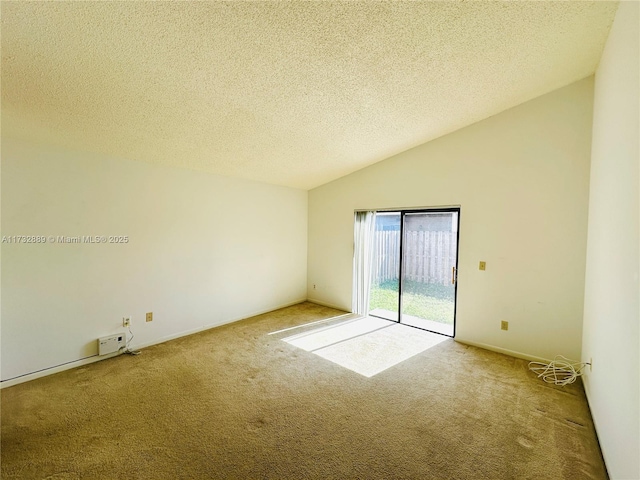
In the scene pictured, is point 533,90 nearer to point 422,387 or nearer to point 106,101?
point 422,387

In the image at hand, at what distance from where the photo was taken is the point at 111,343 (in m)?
3.04

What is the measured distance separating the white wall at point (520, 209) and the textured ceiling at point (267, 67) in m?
0.36

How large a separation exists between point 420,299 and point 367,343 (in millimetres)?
1250

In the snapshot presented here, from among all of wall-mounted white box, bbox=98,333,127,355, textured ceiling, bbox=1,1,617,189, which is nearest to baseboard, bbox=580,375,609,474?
textured ceiling, bbox=1,1,617,189

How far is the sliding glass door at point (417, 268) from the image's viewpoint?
151 inches

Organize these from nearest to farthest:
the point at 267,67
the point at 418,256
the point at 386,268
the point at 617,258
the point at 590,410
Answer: the point at 617,258
the point at 267,67
the point at 590,410
the point at 418,256
the point at 386,268

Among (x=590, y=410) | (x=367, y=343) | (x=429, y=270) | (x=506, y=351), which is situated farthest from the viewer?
(x=429, y=270)

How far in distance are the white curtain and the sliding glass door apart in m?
0.11

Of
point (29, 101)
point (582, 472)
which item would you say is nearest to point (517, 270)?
point (582, 472)

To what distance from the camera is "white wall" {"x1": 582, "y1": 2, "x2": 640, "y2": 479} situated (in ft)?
4.41

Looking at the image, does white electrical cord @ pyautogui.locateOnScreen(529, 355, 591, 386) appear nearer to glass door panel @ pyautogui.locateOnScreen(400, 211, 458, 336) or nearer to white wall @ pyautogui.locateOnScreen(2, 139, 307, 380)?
glass door panel @ pyautogui.locateOnScreen(400, 211, 458, 336)

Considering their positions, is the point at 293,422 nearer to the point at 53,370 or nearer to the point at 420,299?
the point at 53,370

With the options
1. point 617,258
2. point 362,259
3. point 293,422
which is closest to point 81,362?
point 293,422

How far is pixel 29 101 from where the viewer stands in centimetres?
202
